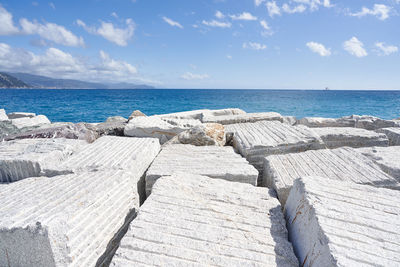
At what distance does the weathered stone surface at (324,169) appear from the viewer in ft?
6.02

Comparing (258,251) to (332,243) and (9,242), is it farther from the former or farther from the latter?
(9,242)

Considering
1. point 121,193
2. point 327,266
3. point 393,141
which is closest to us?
point 327,266

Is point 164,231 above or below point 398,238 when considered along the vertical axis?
below

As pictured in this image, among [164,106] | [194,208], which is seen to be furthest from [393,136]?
[164,106]

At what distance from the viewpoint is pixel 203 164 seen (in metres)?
2.23

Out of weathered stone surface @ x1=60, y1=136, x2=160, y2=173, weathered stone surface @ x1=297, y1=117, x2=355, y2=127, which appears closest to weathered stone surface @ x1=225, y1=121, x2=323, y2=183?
weathered stone surface @ x1=60, y1=136, x2=160, y2=173

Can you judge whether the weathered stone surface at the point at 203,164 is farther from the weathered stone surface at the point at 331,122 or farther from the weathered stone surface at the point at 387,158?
the weathered stone surface at the point at 331,122

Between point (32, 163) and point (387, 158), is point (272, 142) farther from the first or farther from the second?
point (32, 163)

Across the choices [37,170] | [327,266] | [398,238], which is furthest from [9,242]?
[398,238]

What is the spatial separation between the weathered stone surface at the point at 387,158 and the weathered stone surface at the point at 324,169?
138 millimetres

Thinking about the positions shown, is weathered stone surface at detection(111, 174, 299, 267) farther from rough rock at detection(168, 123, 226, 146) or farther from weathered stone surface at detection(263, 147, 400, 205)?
rough rock at detection(168, 123, 226, 146)

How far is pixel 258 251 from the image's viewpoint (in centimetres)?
120

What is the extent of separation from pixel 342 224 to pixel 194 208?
2.85 ft

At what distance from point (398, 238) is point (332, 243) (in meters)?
0.37
